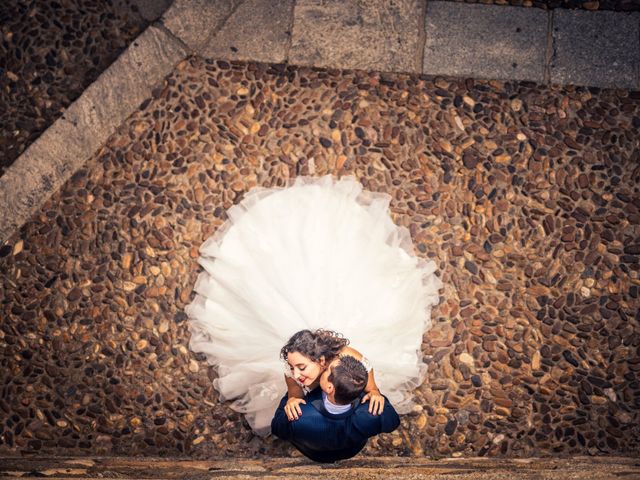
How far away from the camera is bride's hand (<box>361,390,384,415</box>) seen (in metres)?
2.90

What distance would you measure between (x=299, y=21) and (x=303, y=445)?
248 cm

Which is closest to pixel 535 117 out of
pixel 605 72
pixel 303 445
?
pixel 605 72

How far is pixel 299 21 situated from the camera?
3875 mm

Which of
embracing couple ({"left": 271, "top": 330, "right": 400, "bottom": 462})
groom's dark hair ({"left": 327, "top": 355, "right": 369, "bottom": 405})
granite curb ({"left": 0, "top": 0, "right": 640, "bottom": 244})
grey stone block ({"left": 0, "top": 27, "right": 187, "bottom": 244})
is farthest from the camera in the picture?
granite curb ({"left": 0, "top": 0, "right": 640, "bottom": 244})

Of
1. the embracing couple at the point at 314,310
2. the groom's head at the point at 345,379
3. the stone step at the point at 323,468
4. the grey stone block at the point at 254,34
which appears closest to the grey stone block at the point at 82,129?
the grey stone block at the point at 254,34

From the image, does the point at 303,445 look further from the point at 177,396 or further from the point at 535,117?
the point at 535,117

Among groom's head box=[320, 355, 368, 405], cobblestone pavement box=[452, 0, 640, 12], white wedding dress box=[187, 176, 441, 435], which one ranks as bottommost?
groom's head box=[320, 355, 368, 405]

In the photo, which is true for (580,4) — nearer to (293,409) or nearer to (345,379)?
(345,379)

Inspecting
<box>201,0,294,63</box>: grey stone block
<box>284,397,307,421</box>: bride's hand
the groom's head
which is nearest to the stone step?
<box>284,397,307,421</box>: bride's hand

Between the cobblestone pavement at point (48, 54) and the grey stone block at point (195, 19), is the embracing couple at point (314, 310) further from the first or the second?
the cobblestone pavement at point (48, 54)

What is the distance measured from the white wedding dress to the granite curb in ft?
3.13

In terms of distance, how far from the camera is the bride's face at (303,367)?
2.81 metres

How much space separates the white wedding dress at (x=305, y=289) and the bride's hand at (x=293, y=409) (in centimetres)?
23

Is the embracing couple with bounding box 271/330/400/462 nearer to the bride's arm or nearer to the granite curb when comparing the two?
the bride's arm
